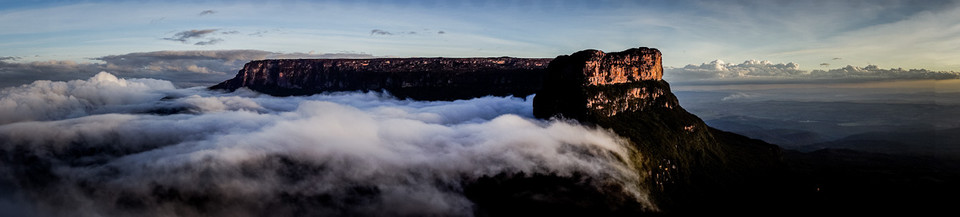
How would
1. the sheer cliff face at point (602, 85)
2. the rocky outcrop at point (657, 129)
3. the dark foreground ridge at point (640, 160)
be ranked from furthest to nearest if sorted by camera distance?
the sheer cliff face at point (602, 85), the rocky outcrop at point (657, 129), the dark foreground ridge at point (640, 160)

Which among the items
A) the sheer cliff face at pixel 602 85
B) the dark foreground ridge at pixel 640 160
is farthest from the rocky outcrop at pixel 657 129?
the dark foreground ridge at pixel 640 160

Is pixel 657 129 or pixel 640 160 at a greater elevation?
pixel 657 129

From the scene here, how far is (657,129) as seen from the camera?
173 meters

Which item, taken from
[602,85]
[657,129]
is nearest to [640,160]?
[657,129]

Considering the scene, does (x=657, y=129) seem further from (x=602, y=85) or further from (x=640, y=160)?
(x=602, y=85)

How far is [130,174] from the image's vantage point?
194875mm

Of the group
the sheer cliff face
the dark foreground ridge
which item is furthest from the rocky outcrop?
the dark foreground ridge

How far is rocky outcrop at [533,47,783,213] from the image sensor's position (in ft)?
499

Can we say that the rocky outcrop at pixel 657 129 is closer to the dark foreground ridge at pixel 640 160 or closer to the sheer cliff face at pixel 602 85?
the sheer cliff face at pixel 602 85

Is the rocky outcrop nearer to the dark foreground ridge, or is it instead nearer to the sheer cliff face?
the sheer cliff face

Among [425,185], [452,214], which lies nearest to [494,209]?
[452,214]

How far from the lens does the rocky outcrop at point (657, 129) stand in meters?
152

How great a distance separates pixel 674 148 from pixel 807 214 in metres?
43.9

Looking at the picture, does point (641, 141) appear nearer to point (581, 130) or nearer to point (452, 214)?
point (581, 130)
